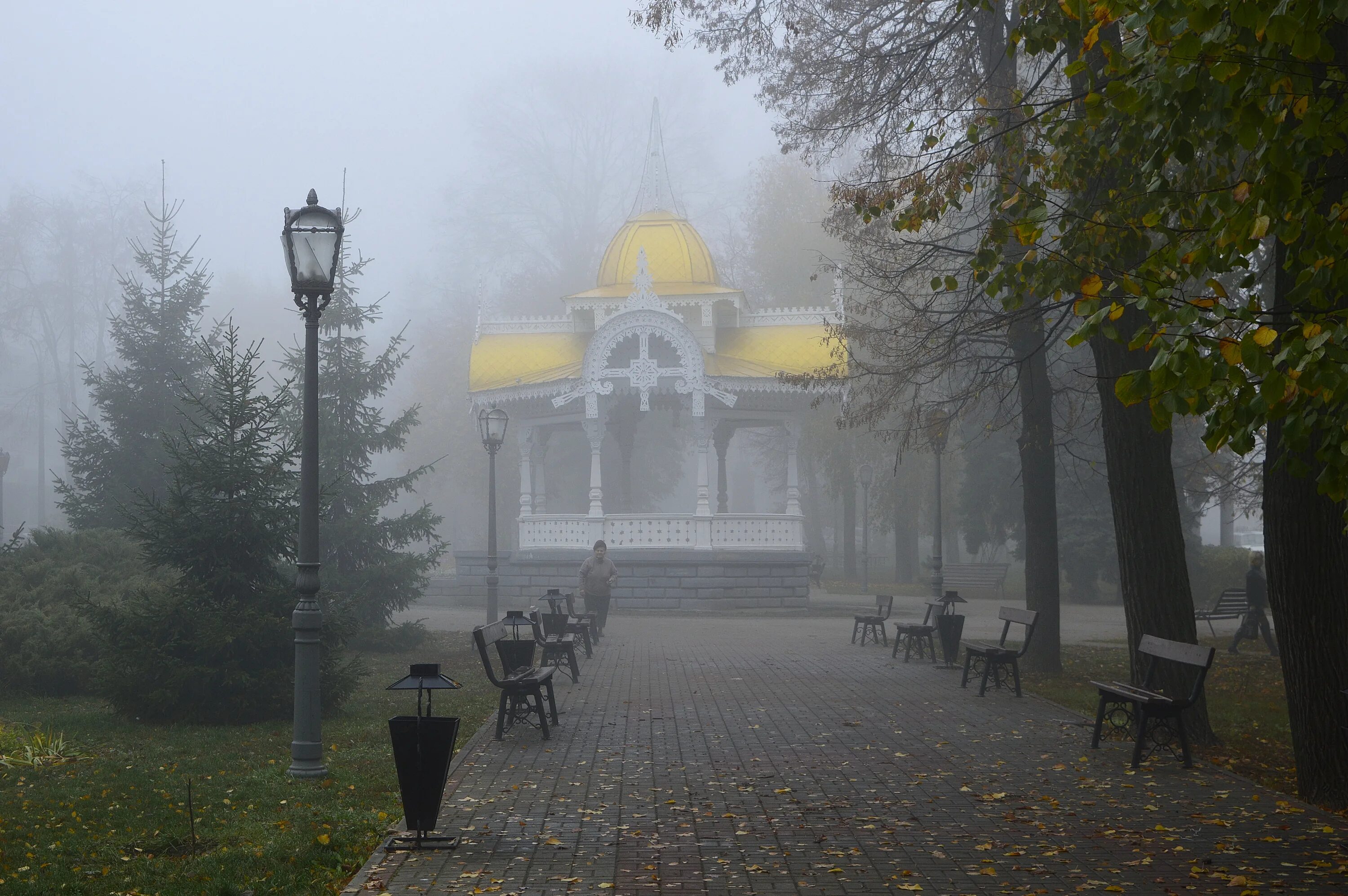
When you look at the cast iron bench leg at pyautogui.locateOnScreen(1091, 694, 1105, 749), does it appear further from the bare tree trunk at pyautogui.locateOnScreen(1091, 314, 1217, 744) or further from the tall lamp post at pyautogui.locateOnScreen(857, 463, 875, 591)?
the tall lamp post at pyautogui.locateOnScreen(857, 463, 875, 591)

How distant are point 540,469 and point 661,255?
702cm

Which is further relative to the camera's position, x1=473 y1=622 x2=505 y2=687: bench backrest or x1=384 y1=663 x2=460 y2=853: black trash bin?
x1=473 y1=622 x2=505 y2=687: bench backrest

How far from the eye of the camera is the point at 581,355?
33.7m

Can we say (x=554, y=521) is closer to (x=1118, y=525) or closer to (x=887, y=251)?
(x=887, y=251)

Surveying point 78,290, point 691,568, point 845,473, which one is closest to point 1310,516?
point 691,568

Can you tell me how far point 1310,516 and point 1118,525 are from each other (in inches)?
123

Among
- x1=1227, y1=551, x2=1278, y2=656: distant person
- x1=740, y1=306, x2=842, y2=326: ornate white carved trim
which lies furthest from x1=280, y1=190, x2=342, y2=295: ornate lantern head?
x1=740, y1=306, x2=842, y2=326: ornate white carved trim

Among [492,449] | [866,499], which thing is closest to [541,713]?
[492,449]

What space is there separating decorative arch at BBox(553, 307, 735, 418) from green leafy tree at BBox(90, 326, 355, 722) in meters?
17.1

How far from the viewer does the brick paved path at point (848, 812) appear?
645 cm

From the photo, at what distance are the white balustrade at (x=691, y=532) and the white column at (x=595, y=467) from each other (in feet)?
0.92

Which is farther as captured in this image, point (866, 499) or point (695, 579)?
point (866, 499)

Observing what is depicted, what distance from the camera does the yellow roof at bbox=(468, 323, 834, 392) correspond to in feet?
107

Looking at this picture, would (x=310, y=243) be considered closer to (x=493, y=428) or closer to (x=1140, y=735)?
(x=1140, y=735)
